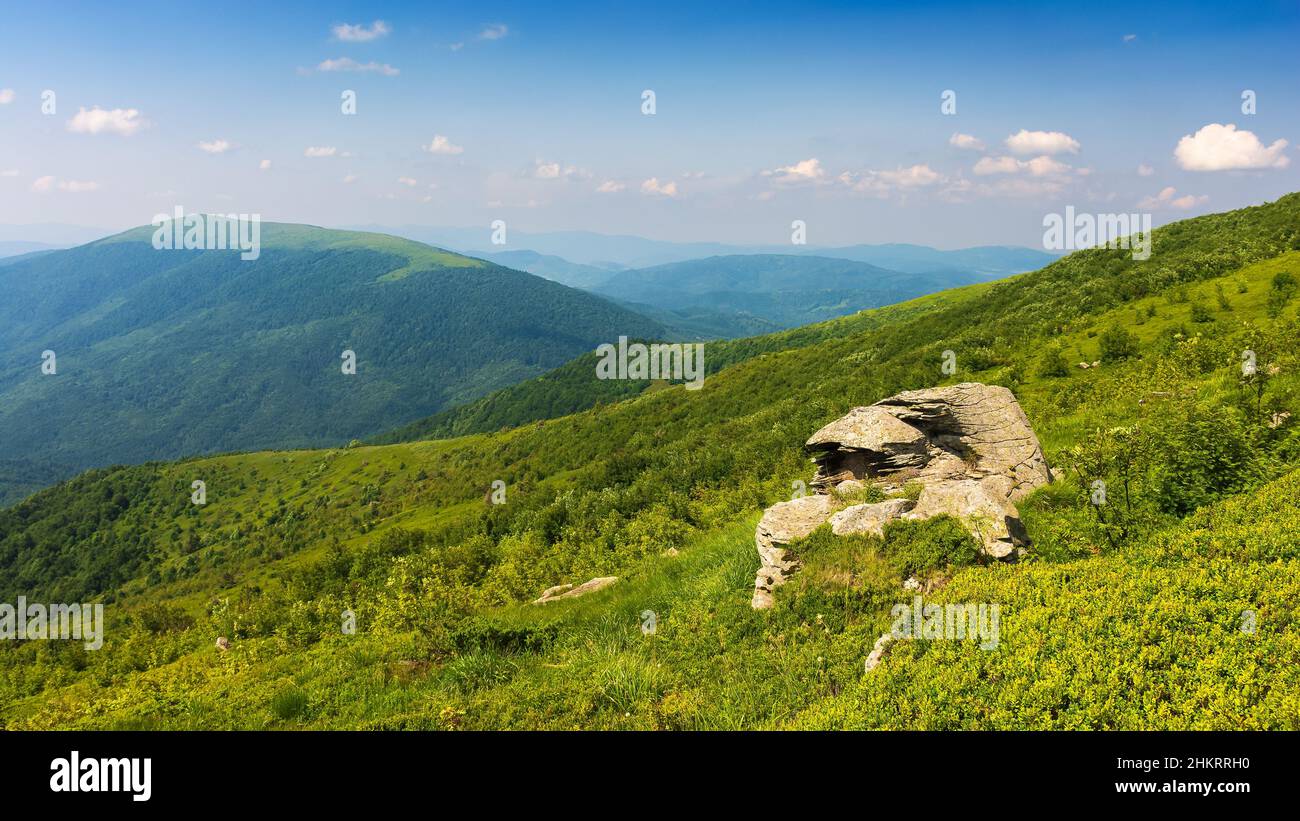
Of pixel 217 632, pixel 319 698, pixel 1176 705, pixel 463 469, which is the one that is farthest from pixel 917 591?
pixel 463 469

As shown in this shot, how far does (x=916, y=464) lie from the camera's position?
17734mm

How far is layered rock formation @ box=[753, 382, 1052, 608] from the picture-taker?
13.1 metres

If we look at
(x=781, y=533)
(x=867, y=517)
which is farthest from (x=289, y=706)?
A: (x=867, y=517)

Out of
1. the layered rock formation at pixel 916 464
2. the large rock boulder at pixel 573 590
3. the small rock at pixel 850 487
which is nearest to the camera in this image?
the layered rock formation at pixel 916 464

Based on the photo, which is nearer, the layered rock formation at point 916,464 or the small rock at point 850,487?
the layered rock formation at point 916,464

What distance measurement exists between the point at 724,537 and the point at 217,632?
68.7ft

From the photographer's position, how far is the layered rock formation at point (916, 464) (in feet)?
42.9

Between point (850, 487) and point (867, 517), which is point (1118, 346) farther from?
point (867, 517)

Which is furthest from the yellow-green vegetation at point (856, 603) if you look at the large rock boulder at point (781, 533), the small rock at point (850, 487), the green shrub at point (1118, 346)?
the small rock at point (850, 487)

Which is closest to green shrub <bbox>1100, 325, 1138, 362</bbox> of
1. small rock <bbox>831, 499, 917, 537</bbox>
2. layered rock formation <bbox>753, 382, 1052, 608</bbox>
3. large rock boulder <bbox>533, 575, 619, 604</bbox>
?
layered rock formation <bbox>753, 382, 1052, 608</bbox>

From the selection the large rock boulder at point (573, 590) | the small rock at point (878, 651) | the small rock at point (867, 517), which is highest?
the small rock at point (867, 517)

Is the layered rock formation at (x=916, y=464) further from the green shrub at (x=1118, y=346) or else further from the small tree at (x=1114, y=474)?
the green shrub at (x=1118, y=346)
